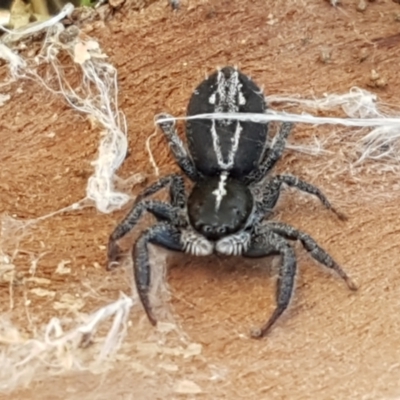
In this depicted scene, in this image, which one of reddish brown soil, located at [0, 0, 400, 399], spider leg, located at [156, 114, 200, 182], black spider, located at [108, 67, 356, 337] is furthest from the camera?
spider leg, located at [156, 114, 200, 182]

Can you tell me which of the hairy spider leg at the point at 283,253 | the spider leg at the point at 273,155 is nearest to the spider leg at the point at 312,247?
the hairy spider leg at the point at 283,253

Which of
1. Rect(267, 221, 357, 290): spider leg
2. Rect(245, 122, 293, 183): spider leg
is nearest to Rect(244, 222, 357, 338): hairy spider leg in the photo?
Rect(267, 221, 357, 290): spider leg

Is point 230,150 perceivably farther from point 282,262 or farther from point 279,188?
point 282,262

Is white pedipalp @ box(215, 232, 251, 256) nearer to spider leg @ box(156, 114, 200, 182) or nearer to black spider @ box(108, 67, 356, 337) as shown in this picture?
black spider @ box(108, 67, 356, 337)

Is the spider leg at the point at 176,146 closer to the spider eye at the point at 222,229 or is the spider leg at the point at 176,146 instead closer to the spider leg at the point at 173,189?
the spider leg at the point at 173,189

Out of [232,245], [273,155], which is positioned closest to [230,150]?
[273,155]

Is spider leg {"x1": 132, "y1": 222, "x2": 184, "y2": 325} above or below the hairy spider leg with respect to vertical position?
above

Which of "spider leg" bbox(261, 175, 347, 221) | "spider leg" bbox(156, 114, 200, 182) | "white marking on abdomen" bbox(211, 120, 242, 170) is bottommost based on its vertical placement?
"spider leg" bbox(261, 175, 347, 221)
